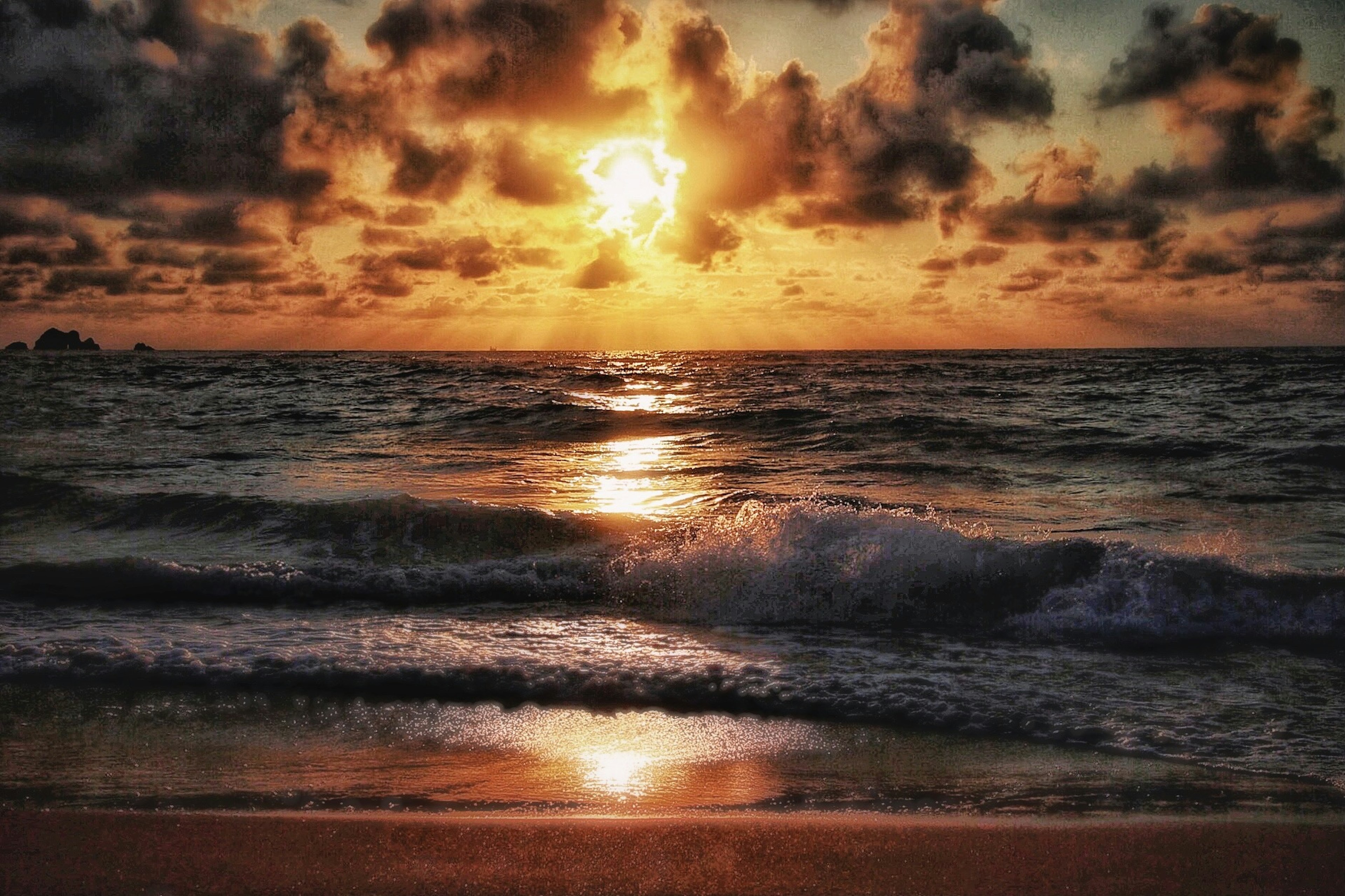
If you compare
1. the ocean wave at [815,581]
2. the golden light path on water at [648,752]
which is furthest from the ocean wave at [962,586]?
the golden light path on water at [648,752]

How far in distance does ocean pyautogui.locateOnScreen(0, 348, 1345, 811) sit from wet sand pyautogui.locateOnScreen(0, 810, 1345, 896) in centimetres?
21

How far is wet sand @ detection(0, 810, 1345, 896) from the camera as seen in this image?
289 centimetres

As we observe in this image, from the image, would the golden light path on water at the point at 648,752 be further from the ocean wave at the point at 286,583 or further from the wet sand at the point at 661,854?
the ocean wave at the point at 286,583

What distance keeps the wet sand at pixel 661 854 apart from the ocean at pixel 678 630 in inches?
8.3

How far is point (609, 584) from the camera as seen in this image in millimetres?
7570

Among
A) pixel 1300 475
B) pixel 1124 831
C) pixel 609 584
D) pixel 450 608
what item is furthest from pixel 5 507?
pixel 1300 475

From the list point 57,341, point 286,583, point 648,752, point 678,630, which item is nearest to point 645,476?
point 286,583

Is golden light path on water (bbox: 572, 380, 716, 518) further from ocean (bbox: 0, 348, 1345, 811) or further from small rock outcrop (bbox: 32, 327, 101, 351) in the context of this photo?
small rock outcrop (bbox: 32, 327, 101, 351)

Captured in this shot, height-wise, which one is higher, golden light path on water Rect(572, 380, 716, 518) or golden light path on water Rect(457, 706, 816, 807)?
golden light path on water Rect(572, 380, 716, 518)

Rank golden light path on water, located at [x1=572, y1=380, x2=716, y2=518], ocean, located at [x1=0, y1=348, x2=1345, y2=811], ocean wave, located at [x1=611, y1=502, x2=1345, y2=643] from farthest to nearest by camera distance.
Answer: golden light path on water, located at [x1=572, y1=380, x2=716, y2=518] → ocean wave, located at [x1=611, y1=502, x2=1345, y2=643] → ocean, located at [x1=0, y1=348, x2=1345, y2=811]

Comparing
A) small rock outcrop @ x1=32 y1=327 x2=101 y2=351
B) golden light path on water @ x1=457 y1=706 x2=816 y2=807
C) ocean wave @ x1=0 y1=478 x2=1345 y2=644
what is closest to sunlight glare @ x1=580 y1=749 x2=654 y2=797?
golden light path on water @ x1=457 y1=706 x2=816 y2=807

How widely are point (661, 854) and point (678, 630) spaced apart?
3363 millimetres

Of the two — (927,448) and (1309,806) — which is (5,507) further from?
(927,448)

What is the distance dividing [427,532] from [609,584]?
2864mm
